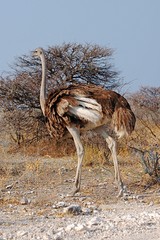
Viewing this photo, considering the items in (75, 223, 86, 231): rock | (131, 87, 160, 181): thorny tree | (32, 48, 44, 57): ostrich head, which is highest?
(32, 48, 44, 57): ostrich head

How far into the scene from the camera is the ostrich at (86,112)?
7968mm

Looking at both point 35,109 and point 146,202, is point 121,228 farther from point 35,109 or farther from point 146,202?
point 35,109

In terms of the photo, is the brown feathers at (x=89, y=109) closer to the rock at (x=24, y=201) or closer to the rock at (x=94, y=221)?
the rock at (x=24, y=201)

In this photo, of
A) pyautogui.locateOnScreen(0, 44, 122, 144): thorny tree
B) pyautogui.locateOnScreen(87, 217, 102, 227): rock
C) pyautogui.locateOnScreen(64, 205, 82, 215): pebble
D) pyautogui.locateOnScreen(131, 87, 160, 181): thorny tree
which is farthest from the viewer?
pyautogui.locateOnScreen(0, 44, 122, 144): thorny tree

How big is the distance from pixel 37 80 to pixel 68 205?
20.1ft

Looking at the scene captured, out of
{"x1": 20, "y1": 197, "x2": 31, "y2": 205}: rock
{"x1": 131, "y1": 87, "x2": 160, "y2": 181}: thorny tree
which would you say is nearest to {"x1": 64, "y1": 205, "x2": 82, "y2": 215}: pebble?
{"x1": 20, "y1": 197, "x2": 31, "y2": 205}: rock

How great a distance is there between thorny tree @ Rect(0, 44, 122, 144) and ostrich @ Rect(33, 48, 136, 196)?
4.64 meters

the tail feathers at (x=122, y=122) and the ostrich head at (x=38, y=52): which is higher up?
the ostrich head at (x=38, y=52)

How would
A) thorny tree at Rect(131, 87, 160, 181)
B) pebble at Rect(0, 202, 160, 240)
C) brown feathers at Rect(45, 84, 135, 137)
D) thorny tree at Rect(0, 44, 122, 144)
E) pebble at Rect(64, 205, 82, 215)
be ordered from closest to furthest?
pebble at Rect(0, 202, 160, 240), pebble at Rect(64, 205, 82, 215), brown feathers at Rect(45, 84, 135, 137), thorny tree at Rect(131, 87, 160, 181), thorny tree at Rect(0, 44, 122, 144)

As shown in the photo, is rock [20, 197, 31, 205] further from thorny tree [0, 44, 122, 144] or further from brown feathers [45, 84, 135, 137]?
thorny tree [0, 44, 122, 144]

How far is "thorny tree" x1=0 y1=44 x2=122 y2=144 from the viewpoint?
1300 centimetres

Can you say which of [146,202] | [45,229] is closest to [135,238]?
[45,229]

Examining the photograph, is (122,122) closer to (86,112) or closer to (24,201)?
(86,112)

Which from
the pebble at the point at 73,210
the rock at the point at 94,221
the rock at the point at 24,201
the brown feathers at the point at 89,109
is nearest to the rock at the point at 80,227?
the rock at the point at 94,221
